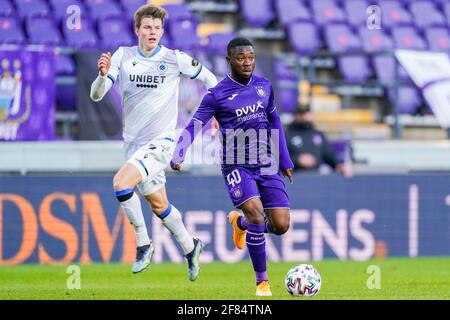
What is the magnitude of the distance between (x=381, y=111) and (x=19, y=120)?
647cm

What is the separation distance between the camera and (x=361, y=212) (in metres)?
15.8

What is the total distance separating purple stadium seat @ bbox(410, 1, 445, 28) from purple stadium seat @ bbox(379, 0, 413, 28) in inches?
7.7

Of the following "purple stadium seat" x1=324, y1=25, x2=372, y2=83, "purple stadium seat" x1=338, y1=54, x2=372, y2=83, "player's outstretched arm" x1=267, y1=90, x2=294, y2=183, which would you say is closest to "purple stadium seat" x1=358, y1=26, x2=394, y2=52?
"purple stadium seat" x1=324, y1=25, x2=372, y2=83

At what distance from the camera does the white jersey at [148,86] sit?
1130cm

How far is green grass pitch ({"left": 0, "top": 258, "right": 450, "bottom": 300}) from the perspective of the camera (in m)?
10.8

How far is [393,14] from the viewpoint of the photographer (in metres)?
20.6

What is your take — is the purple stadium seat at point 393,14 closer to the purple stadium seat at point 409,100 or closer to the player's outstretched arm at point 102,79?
the purple stadium seat at point 409,100

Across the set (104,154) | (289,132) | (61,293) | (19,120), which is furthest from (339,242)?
(61,293)

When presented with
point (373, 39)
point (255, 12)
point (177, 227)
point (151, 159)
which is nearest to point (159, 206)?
point (177, 227)

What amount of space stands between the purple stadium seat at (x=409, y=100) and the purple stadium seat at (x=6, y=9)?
585 cm

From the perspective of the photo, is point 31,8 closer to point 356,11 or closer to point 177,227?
point 356,11

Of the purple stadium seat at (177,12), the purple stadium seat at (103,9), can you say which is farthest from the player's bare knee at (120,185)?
the purple stadium seat at (177,12)

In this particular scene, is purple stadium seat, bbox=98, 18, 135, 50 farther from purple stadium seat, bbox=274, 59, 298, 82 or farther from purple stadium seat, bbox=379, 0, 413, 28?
purple stadium seat, bbox=379, 0, 413, 28
